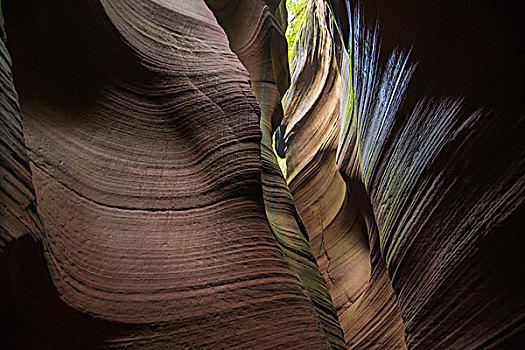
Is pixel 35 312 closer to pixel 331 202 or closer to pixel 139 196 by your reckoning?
pixel 139 196

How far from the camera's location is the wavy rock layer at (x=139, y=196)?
231 cm

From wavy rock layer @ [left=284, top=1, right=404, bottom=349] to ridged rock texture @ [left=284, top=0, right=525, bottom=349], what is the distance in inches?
1.6

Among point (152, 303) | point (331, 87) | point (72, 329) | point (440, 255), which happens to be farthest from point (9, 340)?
point (331, 87)

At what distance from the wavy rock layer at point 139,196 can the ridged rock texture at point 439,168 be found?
1190mm

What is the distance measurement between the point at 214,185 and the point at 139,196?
0.64 metres

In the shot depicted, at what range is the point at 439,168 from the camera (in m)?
3.23

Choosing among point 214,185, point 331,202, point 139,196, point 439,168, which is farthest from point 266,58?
point 139,196

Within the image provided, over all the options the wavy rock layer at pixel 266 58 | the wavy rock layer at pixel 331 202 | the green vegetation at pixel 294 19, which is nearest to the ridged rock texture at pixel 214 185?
the wavy rock layer at pixel 266 58

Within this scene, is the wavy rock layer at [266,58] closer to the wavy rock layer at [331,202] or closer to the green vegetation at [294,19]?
the wavy rock layer at [331,202]

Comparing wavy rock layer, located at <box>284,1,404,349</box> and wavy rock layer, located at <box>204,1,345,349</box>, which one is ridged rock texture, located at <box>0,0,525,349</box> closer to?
wavy rock layer, located at <box>204,1,345,349</box>

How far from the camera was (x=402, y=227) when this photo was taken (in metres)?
3.74

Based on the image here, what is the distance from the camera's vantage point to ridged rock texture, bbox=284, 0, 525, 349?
2.66 m

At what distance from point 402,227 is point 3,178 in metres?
3.30

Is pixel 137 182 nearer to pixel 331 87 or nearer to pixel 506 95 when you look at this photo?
pixel 506 95
